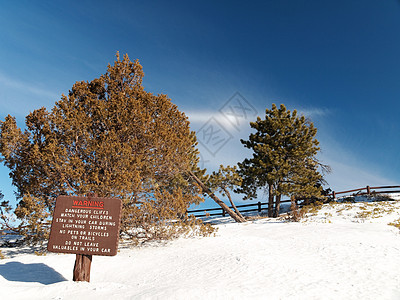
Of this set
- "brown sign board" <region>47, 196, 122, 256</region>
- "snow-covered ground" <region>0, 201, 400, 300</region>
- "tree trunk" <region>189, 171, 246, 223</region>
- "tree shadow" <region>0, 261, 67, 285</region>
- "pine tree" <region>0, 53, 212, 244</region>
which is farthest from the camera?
"tree trunk" <region>189, 171, 246, 223</region>

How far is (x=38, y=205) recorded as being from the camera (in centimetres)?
1005

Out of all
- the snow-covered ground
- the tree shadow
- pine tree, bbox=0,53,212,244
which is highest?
pine tree, bbox=0,53,212,244

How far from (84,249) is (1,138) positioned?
7.68m

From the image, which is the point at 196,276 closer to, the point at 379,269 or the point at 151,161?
the point at 379,269

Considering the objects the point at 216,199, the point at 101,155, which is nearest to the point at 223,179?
the point at 216,199

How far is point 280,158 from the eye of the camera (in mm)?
18172

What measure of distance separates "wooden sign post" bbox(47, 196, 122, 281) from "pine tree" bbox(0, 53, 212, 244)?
2300mm

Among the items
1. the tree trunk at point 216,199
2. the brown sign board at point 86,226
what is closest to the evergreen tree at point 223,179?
the tree trunk at point 216,199

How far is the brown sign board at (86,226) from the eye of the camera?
22.3 ft

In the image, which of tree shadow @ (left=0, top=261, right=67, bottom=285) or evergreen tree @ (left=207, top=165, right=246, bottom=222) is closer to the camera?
tree shadow @ (left=0, top=261, right=67, bottom=285)

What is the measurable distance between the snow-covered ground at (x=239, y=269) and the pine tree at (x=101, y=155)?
1.78m

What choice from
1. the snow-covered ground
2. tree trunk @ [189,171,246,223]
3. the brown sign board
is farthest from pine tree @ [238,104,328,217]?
the brown sign board

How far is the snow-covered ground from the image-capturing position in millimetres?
5742

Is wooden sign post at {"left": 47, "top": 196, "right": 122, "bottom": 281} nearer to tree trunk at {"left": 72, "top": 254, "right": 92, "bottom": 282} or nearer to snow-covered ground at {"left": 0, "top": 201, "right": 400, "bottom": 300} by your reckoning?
tree trunk at {"left": 72, "top": 254, "right": 92, "bottom": 282}
